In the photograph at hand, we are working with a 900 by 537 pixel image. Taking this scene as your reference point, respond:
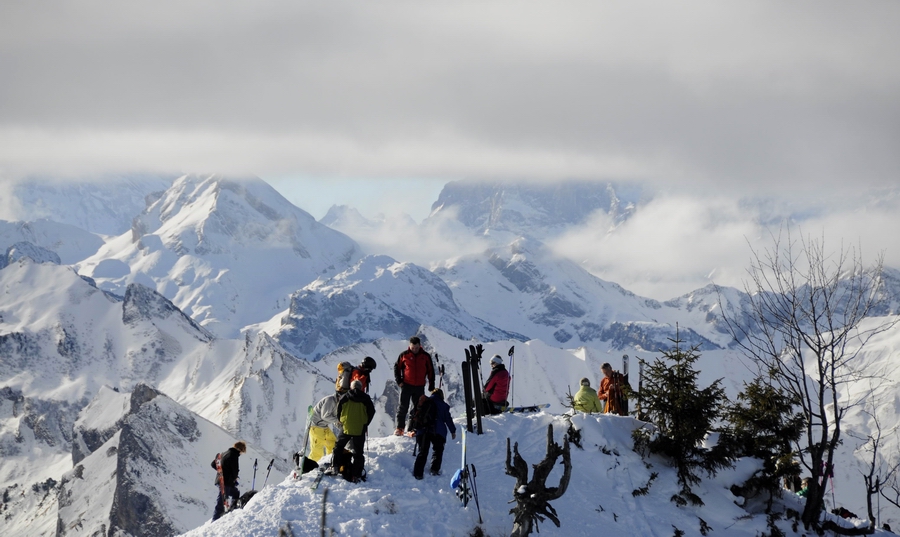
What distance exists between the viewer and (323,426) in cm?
2473

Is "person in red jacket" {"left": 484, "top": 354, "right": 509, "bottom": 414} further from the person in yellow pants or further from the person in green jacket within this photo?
the person in yellow pants

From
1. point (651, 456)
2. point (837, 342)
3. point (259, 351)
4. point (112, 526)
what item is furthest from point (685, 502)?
point (259, 351)

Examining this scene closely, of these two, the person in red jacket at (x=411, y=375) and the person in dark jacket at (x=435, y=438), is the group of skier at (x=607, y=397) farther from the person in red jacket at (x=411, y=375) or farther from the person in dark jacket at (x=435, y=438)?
the person in dark jacket at (x=435, y=438)

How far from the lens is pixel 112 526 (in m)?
87.6

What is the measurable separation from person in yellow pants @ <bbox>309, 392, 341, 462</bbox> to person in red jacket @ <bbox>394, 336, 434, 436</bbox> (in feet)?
8.02

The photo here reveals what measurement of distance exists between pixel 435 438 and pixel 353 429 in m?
2.35

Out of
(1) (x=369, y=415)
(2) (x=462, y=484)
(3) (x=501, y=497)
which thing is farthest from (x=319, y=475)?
Result: (3) (x=501, y=497)

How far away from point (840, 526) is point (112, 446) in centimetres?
9244

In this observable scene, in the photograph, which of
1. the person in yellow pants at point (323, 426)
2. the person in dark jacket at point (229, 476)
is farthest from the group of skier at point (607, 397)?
the person in dark jacket at point (229, 476)

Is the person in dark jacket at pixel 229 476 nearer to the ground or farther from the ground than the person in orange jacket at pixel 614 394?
nearer to the ground

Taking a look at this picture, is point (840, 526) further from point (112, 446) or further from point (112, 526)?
point (112, 446)

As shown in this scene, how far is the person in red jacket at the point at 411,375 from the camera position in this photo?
86.7 ft

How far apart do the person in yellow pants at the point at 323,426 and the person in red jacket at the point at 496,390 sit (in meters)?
6.46

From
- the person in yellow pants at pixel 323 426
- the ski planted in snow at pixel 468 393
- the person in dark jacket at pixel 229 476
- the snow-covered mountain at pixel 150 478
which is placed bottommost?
the snow-covered mountain at pixel 150 478
